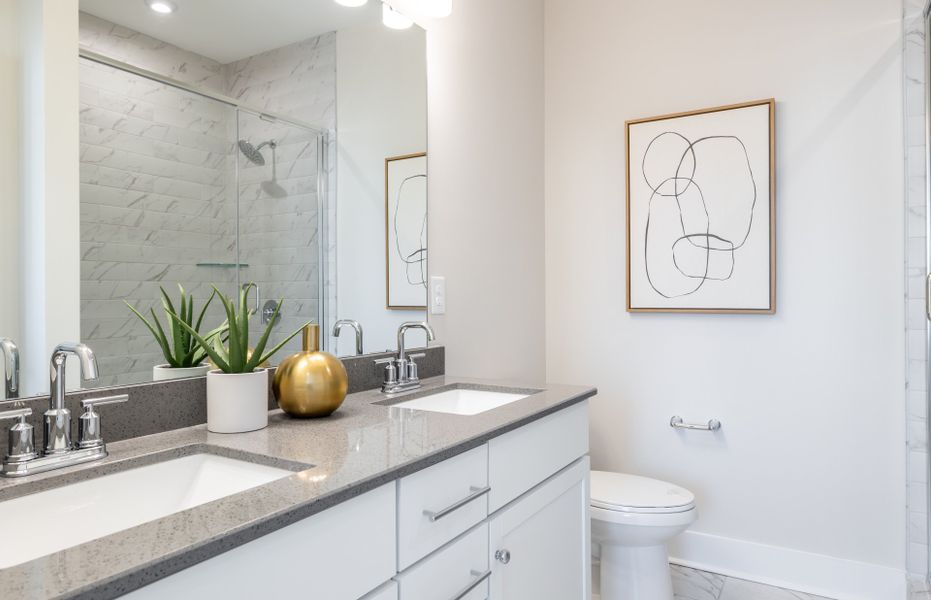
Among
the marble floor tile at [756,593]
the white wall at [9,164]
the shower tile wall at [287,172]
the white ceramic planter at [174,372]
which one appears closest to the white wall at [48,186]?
the white wall at [9,164]

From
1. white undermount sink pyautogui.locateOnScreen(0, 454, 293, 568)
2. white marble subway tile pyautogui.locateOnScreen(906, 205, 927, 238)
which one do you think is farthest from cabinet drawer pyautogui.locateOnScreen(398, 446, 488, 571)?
white marble subway tile pyautogui.locateOnScreen(906, 205, 927, 238)

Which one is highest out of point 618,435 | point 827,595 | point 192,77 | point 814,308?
point 192,77

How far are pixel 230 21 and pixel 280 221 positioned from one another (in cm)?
46

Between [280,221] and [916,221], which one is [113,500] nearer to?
[280,221]

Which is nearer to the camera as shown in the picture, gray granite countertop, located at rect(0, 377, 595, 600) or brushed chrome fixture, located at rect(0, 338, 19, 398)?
gray granite countertop, located at rect(0, 377, 595, 600)

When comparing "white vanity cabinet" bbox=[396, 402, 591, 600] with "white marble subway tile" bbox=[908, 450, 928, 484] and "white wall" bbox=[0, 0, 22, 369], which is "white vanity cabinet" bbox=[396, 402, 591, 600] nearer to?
"white wall" bbox=[0, 0, 22, 369]

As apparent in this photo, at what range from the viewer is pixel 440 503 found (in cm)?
106

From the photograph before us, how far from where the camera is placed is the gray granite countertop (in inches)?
22.7

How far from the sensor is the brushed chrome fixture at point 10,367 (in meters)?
0.96

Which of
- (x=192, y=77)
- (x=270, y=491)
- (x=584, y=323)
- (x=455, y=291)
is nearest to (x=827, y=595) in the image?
(x=584, y=323)

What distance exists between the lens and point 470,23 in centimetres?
222

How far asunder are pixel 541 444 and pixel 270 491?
0.79 m

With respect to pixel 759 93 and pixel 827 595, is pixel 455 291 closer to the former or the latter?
pixel 759 93

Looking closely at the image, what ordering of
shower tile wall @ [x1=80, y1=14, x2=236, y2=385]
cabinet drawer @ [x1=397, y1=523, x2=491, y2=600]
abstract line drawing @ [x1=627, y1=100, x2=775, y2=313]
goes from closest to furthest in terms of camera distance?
cabinet drawer @ [x1=397, y1=523, x2=491, y2=600]
shower tile wall @ [x1=80, y1=14, x2=236, y2=385]
abstract line drawing @ [x1=627, y1=100, x2=775, y2=313]
